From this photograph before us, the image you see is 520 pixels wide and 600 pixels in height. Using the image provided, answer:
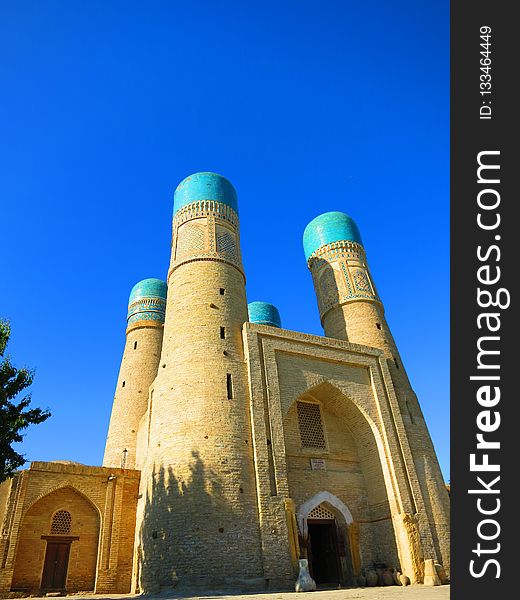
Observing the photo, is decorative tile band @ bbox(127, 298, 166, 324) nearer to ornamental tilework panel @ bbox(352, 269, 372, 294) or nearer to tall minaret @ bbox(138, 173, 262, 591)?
tall minaret @ bbox(138, 173, 262, 591)

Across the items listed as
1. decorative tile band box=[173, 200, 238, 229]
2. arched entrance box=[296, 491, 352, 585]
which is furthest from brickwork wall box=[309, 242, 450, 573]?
decorative tile band box=[173, 200, 238, 229]

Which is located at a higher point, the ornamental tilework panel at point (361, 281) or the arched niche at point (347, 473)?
the ornamental tilework panel at point (361, 281)

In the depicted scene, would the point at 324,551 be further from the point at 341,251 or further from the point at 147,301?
the point at 147,301

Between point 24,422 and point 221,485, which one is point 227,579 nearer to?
point 221,485

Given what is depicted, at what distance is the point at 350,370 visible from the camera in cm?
1733

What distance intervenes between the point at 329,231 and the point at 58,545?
58.3ft

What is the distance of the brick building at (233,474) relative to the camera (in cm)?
1191

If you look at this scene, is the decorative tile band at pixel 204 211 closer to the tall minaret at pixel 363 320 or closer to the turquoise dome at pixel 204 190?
the turquoise dome at pixel 204 190

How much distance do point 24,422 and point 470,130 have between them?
1012cm

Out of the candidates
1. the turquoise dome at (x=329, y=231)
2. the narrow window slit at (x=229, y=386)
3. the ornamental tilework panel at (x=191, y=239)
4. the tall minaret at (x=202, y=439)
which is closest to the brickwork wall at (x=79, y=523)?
the tall minaret at (x=202, y=439)

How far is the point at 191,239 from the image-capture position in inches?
712

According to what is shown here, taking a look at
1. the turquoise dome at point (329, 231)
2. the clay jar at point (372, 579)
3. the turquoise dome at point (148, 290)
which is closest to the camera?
the clay jar at point (372, 579)

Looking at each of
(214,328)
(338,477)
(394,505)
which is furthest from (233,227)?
(394,505)

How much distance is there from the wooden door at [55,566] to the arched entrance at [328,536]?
7.52 meters
